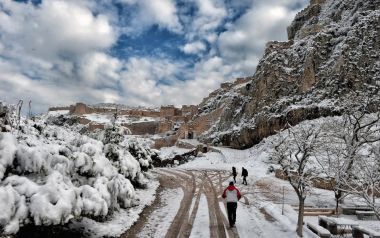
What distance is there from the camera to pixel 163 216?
560 inches

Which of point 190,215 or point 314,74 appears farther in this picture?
point 314,74

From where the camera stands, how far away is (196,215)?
14.4 metres

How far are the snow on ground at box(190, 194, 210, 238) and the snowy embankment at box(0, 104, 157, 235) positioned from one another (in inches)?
112

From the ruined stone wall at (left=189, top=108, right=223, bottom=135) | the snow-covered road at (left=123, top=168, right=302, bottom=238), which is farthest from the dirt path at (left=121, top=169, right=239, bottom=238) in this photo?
the ruined stone wall at (left=189, top=108, right=223, bottom=135)

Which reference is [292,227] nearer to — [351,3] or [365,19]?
[365,19]

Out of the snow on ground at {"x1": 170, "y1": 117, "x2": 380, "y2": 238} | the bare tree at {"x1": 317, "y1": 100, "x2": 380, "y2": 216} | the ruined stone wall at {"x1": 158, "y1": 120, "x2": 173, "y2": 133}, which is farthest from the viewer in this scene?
the ruined stone wall at {"x1": 158, "y1": 120, "x2": 173, "y2": 133}

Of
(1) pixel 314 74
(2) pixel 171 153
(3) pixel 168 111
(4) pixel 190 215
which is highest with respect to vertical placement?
(3) pixel 168 111

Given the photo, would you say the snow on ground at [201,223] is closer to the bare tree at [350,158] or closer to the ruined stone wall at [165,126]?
the bare tree at [350,158]

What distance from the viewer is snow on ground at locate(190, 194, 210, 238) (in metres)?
11.3

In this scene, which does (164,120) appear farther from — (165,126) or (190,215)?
(190,215)

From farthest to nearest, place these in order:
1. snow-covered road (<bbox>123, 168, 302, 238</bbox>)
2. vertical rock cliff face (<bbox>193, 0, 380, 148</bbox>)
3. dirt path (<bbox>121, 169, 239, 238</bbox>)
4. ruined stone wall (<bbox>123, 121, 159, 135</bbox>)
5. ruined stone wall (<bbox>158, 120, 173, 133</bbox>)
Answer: ruined stone wall (<bbox>123, 121, 159, 135</bbox>)
ruined stone wall (<bbox>158, 120, 173, 133</bbox>)
vertical rock cliff face (<bbox>193, 0, 380, 148</bbox>)
snow-covered road (<bbox>123, 168, 302, 238</bbox>)
dirt path (<bbox>121, 169, 239, 238</bbox>)

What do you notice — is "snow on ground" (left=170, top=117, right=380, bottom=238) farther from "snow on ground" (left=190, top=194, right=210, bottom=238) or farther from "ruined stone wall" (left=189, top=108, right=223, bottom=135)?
"ruined stone wall" (left=189, top=108, right=223, bottom=135)

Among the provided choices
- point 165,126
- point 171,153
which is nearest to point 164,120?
point 165,126

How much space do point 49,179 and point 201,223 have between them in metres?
6.40
